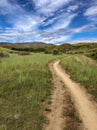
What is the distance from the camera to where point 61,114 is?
29.0 feet

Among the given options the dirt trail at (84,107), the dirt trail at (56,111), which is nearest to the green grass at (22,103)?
the dirt trail at (56,111)

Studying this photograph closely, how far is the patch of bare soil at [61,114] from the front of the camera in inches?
304

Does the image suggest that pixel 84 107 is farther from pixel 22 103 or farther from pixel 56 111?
pixel 22 103

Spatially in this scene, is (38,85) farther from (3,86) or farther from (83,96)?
(83,96)

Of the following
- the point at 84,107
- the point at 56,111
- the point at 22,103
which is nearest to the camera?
the point at 56,111

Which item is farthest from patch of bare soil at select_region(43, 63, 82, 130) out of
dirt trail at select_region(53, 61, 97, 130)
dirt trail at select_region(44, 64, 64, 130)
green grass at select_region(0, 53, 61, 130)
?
green grass at select_region(0, 53, 61, 130)

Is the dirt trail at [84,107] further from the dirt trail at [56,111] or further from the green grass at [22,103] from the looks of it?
the green grass at [22,103]

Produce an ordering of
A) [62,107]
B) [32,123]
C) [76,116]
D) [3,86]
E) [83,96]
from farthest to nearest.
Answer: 1. [3,86]
2. [83,96]
3. [62,107]
4. [76,116]
5. [32,123]

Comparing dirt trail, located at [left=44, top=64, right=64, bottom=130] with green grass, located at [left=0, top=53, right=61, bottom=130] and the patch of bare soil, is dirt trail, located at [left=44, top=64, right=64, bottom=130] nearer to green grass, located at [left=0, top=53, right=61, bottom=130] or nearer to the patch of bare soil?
the patch of bare soil

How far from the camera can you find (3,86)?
12719mm

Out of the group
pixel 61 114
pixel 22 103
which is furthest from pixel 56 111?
pixel 22 103

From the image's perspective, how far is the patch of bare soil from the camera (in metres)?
7.73

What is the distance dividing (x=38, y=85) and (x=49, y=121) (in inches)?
209

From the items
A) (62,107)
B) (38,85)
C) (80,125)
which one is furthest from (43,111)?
(38,85)
